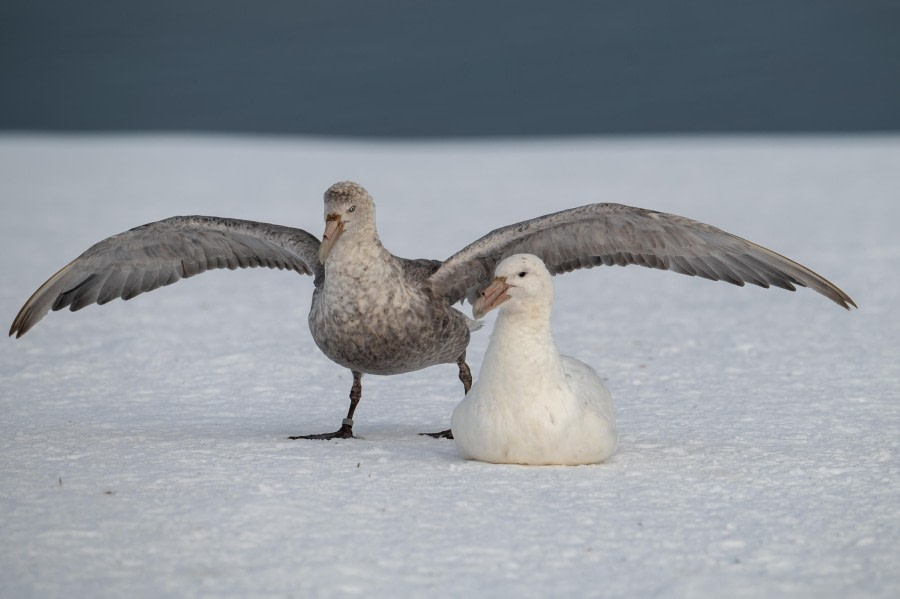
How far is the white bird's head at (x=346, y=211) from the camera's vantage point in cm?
695

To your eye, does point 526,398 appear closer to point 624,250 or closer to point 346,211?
point 346,211

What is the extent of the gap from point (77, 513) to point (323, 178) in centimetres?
1990

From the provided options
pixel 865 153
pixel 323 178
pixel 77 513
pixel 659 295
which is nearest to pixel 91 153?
pixel 323 178

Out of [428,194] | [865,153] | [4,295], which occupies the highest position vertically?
[865,153]

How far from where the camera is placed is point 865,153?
1134 inches

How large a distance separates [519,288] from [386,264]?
42.6 inches

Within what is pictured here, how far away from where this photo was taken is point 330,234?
6.88 meters

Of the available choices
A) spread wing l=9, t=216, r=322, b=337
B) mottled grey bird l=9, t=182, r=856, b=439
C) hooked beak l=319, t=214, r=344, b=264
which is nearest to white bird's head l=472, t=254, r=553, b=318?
mottled grey bird l=9, t=182, r=856, b=439

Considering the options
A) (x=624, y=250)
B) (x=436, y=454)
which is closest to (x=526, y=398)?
(x=436, y=454)

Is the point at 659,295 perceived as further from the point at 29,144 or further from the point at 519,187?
Answer: the point at 29,144

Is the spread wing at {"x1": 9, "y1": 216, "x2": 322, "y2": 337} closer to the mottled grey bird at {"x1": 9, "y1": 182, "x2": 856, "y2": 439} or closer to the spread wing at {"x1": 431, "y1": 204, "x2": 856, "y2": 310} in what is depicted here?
the mottled grey bird at {"x1": 9, "y1": 182, "x2": 856, "y2": 439}

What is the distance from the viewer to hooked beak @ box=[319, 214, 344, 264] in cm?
683

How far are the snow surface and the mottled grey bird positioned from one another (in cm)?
59

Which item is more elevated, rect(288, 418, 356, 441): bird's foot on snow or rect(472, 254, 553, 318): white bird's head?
rect(472, 254, 553, 318): white bird's head
